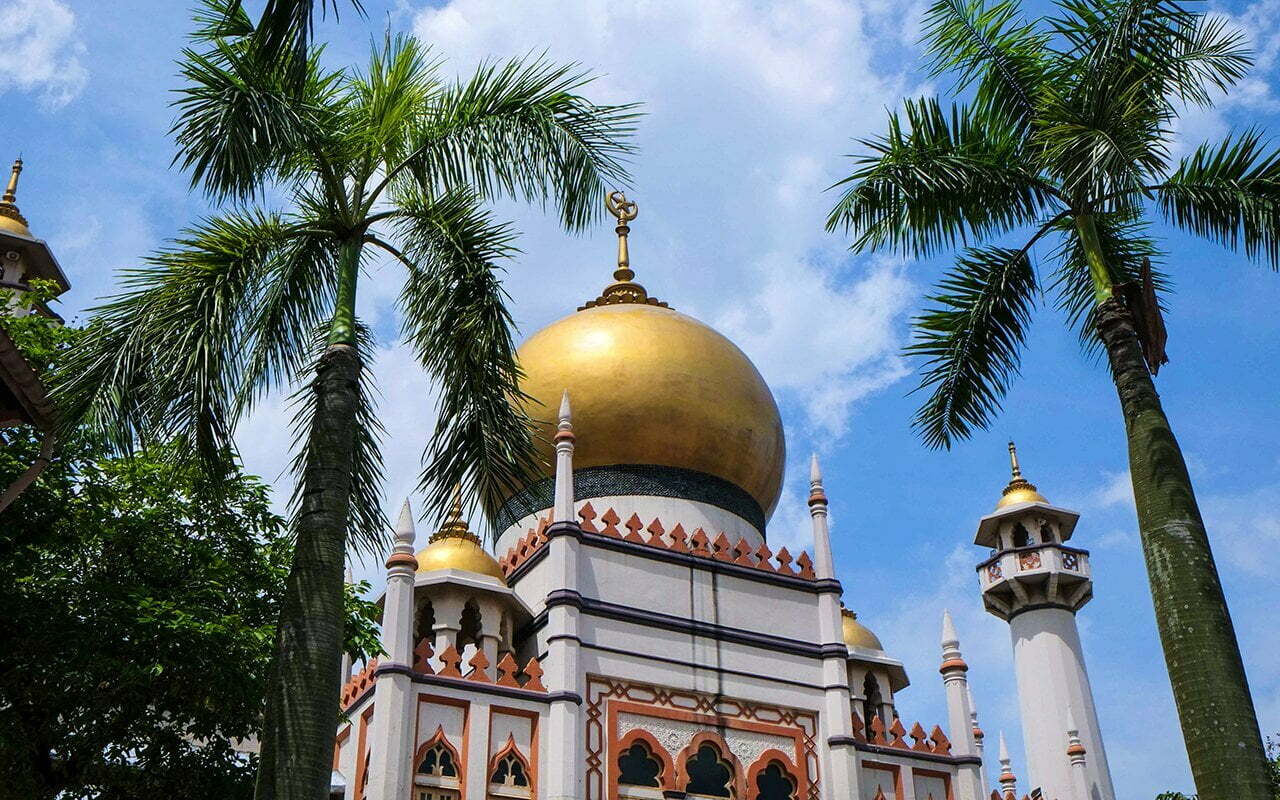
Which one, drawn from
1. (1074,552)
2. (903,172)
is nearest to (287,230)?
(903,172)

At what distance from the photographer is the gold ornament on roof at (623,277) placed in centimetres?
2153

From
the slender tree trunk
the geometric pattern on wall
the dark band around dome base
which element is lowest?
the slender tree trunk

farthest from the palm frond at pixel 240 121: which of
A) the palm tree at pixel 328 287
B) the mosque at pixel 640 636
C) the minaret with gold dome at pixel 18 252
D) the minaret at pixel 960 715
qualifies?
the minaret with gold dome at pixel 18 252

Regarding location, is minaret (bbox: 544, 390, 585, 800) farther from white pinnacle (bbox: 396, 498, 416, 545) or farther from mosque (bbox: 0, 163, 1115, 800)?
white pinnacle (bbox: 396, 498, 416, 545)

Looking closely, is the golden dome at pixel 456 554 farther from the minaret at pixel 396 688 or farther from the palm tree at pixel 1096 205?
the palm tree at pixel 1096 205

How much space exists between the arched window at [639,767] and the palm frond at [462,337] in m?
6.46

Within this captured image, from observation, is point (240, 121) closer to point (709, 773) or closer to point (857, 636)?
point (709, 773)

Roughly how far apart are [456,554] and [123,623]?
5.59 metres

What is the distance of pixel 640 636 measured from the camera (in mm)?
15820

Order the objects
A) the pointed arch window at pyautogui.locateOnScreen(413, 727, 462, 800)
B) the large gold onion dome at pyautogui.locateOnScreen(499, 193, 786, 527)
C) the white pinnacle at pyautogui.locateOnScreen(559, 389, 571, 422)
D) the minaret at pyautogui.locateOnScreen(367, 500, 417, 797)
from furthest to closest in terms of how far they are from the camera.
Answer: the large gold onion dome at pyautogui.locateOnScreen(499, 193, 786, 527) < the white pinnacle at pyautogui.locateOnScreen(559, 389, 571, 422) < the pointed arch window at pyautogui.locateOnScreen(413, 727, 462, 800) < the minaret at pyautogui.locateOnScreen(367, 500, 417, 797)

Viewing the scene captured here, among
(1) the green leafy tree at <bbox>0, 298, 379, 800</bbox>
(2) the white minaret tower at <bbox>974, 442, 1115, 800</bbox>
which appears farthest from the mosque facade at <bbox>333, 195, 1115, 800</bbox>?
(2) the white minaret tower at <bbox>974, 442, 1115, 800</bbox>

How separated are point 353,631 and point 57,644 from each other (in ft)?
9.98

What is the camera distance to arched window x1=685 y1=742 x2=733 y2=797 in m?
15.4

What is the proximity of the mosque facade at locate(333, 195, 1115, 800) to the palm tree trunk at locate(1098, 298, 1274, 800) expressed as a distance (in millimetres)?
7954
